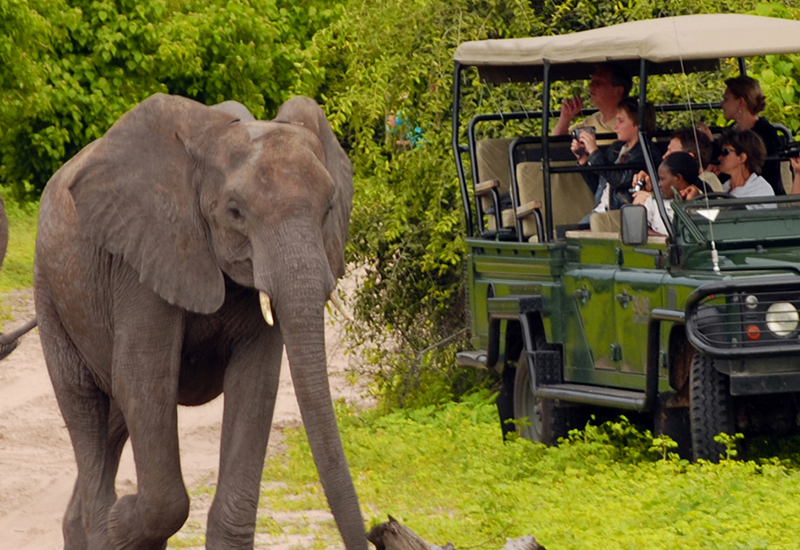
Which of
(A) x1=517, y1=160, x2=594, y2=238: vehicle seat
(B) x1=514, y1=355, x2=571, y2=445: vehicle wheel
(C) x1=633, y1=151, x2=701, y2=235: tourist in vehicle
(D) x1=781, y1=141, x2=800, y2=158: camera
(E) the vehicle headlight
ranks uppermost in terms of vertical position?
(C) x1=633, y1=151, x2=701, y2=235: tourist in vehicle

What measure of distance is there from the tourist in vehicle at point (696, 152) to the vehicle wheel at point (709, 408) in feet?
3.99

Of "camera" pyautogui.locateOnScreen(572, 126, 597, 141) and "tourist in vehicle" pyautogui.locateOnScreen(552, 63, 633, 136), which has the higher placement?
"tourist in vehicle" pyautogui.locateOnScreen(552, 63, 633, 136)

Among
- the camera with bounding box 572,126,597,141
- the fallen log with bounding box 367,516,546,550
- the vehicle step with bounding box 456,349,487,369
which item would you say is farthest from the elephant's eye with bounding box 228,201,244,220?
the vehicle step with bounding box 456,349,487,369

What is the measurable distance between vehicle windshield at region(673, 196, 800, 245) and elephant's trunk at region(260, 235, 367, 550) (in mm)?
2997

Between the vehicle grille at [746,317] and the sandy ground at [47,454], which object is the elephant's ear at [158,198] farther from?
the vehicle grille at [746,317]

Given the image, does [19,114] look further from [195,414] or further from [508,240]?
[508,240]

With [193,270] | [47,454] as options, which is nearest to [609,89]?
[193,270]

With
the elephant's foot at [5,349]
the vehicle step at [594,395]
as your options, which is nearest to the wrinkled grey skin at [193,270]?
the vehicle step at [594,395]

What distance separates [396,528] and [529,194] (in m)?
4.57

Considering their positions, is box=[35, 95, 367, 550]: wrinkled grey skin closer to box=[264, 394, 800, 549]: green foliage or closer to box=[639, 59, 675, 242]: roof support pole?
box=[264, 394, 800, 549]: green foliage

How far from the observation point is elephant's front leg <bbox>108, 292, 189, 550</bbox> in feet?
19.8

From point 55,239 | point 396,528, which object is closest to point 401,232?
point 55,239

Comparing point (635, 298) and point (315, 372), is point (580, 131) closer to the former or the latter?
point (635, 298)

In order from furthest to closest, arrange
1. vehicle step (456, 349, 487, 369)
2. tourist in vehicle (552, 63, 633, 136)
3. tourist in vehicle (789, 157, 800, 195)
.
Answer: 1. vehicle step (456, 349, 487, 369)
2. tourist in vehicle (552, 63, 633, 136)
3. tourist in vehicle (789, 157, 800, 195)
